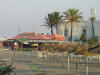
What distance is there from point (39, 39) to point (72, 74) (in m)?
41.6

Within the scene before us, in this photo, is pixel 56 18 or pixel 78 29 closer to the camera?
pixel 78 29

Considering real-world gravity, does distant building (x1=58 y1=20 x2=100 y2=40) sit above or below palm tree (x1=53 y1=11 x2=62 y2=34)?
below

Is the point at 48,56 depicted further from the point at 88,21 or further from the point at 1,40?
the point at 1,40

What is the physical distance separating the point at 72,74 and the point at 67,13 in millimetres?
40728

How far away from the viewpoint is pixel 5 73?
9.48 m

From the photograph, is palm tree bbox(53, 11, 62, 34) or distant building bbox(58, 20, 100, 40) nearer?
distant building bbox(58, 20, 100, 40)

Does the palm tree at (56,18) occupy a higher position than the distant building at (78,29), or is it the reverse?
the palm tree at (56,18)

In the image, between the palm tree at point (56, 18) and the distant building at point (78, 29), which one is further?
the palm tree at point (56, 18)

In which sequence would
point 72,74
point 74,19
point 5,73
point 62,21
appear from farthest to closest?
point 62,21 < point 74,19 < point 72,74 < point 5,73

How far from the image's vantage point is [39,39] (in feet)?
197

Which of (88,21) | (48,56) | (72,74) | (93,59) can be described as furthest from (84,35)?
(72,74)

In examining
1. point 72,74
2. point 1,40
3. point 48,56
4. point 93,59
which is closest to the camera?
point 72,74

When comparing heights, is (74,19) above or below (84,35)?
above

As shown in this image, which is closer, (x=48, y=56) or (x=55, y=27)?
(x=48, y=56)
